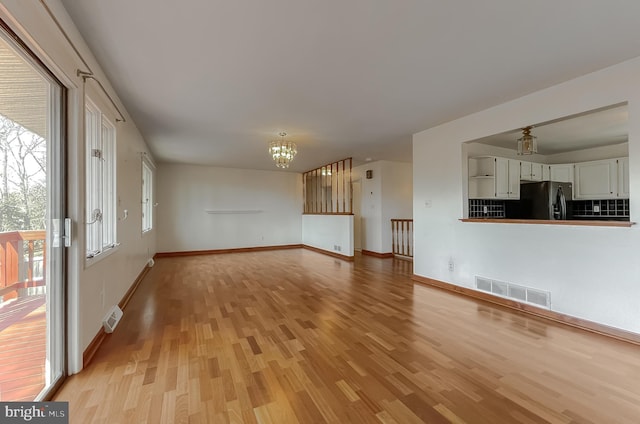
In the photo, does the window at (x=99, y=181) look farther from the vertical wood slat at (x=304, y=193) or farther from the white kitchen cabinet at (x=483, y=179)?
the vertical wood slat at (x=304, y=193)

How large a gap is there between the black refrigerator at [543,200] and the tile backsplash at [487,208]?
1.11 feet

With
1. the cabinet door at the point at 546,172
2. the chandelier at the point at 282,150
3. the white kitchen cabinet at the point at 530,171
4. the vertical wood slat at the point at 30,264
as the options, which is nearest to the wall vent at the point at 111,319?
the vertical wood slat at the point at 30,264

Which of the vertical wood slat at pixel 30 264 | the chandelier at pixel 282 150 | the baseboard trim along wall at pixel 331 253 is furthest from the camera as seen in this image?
the baseboard trim along wall at pixel 331 253

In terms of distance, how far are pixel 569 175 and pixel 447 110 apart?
3.51 metres

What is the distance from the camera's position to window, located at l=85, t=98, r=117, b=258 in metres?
2.28

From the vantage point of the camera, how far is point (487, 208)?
4.62 metres

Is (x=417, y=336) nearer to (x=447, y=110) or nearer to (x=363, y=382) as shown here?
(x=363, y=382)

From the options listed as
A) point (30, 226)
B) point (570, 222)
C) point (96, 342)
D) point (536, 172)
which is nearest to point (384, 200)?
point (536, 172)

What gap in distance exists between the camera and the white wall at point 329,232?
Answer: 6511 millimetres

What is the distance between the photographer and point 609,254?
249 centimetres

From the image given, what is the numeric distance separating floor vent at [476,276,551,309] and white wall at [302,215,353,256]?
3.26 m

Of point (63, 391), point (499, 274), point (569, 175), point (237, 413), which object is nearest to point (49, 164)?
point (63, 391)

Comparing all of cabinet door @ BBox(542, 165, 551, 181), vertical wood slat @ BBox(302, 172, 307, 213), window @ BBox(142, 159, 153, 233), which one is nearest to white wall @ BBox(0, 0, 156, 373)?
window @ BBox(142, 159, 153, 233)

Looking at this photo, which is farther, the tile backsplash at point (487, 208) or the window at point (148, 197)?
the window at point (148, 197)
